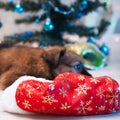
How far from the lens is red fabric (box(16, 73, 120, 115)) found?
1147 millimetres

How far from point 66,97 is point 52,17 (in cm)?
161

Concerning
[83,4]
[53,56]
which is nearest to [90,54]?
[83,4]

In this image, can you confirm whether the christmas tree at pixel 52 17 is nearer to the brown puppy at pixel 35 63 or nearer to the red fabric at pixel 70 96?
the brown puppy at pixel 35 63

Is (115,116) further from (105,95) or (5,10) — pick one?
(5,10)

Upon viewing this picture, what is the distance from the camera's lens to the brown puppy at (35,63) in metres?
1.51

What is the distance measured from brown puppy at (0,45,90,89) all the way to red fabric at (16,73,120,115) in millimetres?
268

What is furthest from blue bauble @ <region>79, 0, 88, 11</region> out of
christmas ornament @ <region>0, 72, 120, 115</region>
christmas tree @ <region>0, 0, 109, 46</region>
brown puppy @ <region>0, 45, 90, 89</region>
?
christmas ornament @ <region>0, 72, 120, 115</region>

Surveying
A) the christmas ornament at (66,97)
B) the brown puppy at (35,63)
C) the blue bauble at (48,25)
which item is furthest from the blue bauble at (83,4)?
the christmas ornament at (66,97)

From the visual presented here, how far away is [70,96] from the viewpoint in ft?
3.84

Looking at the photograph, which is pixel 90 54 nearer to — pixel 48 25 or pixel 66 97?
pixel 48 25

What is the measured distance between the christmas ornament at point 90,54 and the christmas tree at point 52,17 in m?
0.21

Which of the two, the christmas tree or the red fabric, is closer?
the red fabric

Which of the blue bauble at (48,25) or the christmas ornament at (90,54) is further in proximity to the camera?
the blue bauble at (48,25)

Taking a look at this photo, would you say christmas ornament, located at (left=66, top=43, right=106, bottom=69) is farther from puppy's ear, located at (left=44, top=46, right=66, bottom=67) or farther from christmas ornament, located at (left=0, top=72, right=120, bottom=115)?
christmas ornament, located at (left=0, top=72, right=120, bottom=115)
